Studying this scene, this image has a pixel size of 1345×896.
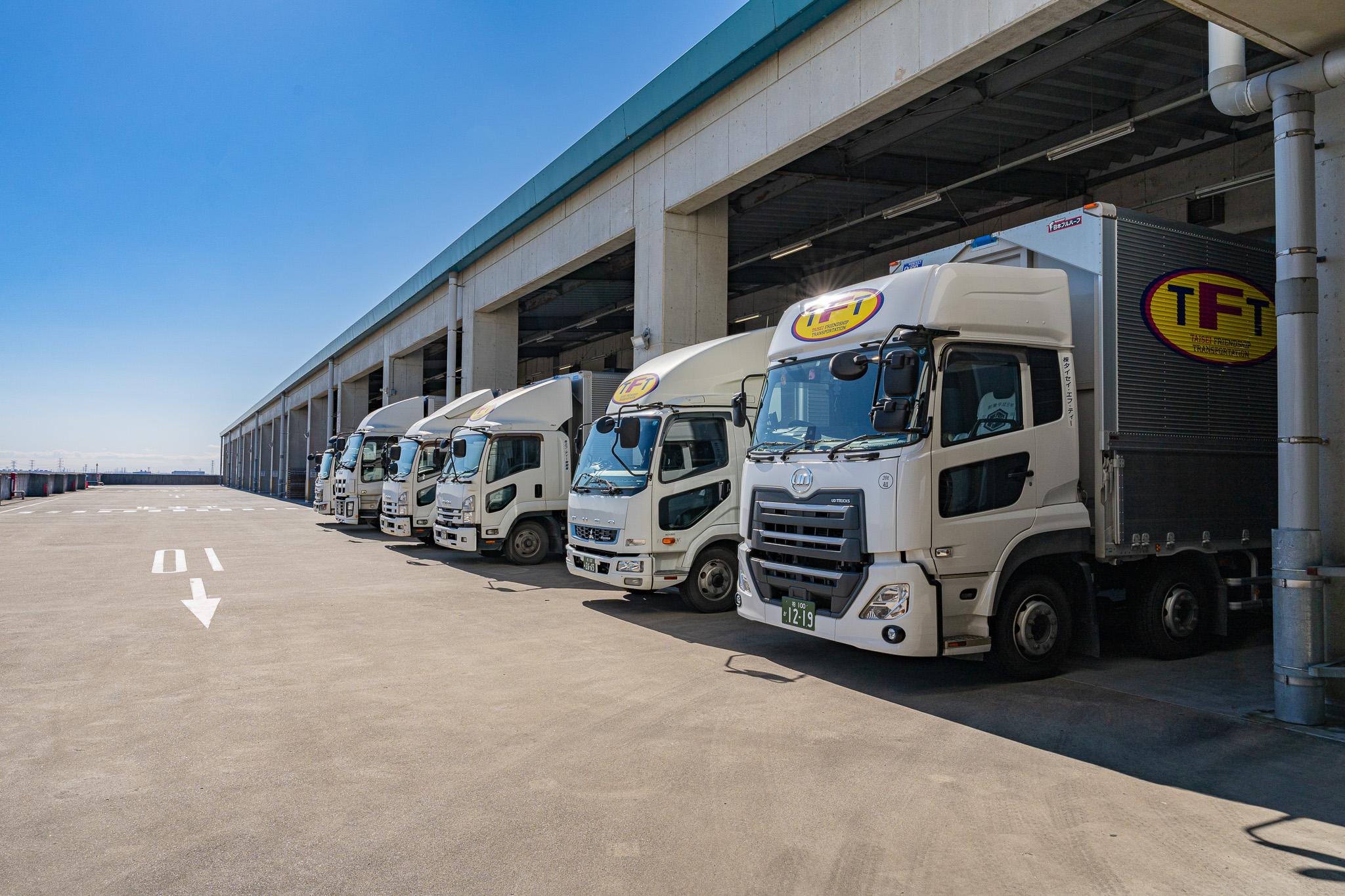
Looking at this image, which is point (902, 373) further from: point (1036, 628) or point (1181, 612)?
point (1181, 612)

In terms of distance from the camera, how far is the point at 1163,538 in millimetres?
6766

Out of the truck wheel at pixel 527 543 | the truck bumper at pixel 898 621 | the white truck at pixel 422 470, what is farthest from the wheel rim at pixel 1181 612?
the white truck at pixel 422 470

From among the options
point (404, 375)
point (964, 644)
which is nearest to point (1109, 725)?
point (964, 644)

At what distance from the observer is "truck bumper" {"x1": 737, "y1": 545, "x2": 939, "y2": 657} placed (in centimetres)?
573

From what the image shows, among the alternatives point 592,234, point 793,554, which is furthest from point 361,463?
point 793,554

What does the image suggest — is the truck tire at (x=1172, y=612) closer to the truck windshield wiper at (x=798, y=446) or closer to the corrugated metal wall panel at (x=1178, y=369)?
the corrugated metal wall panel at (x=1178, y=369)

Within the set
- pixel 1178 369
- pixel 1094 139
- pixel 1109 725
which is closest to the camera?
pixel 1109 725

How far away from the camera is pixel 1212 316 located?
7.25 meters

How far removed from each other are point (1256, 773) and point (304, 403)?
5471 cm

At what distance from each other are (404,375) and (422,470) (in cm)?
1611

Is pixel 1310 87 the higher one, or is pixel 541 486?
pixel 1310 87

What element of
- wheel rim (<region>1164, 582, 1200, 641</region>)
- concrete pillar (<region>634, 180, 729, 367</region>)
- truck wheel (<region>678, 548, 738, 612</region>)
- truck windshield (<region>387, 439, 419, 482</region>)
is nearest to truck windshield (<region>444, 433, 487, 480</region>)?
concrete pillar (<region>634, 180, 729, 367</region>)

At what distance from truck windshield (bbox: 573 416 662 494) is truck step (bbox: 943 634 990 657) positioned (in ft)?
14.2

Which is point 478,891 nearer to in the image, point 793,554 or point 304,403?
point 793,554
